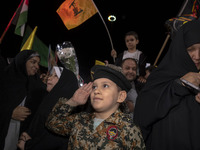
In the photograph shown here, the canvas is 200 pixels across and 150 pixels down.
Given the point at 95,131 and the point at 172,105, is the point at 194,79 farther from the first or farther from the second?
the point at 95,131

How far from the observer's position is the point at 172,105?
176 cm

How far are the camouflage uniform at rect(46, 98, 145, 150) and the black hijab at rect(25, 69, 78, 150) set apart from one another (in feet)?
1.43

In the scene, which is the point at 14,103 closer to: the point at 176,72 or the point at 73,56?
the point at 73,56

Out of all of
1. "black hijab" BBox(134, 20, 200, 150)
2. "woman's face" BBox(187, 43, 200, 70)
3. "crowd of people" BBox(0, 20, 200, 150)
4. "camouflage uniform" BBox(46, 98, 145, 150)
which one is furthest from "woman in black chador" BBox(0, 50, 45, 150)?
"woman's face" BBox(187, 43, 200, 70)

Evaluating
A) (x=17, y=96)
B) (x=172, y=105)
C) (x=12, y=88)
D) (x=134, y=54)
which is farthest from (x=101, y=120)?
(x=134, y=54)

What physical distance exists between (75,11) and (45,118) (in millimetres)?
3627

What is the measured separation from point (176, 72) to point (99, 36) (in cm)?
2013

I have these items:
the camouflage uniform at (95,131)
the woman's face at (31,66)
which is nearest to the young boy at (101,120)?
the camouflage uniform at (95,131)

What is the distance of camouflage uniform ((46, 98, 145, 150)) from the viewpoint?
5.75ft

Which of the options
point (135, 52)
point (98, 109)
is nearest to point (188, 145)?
point (98, 109)

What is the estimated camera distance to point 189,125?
170cm

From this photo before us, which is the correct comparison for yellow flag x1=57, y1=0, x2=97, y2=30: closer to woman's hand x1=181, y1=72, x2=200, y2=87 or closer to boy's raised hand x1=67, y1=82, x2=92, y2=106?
boy's raised hand x1=67, y1=82, x2=92, y2=106

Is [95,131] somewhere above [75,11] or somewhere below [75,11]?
below

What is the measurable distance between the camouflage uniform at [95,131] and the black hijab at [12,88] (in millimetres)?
1734
